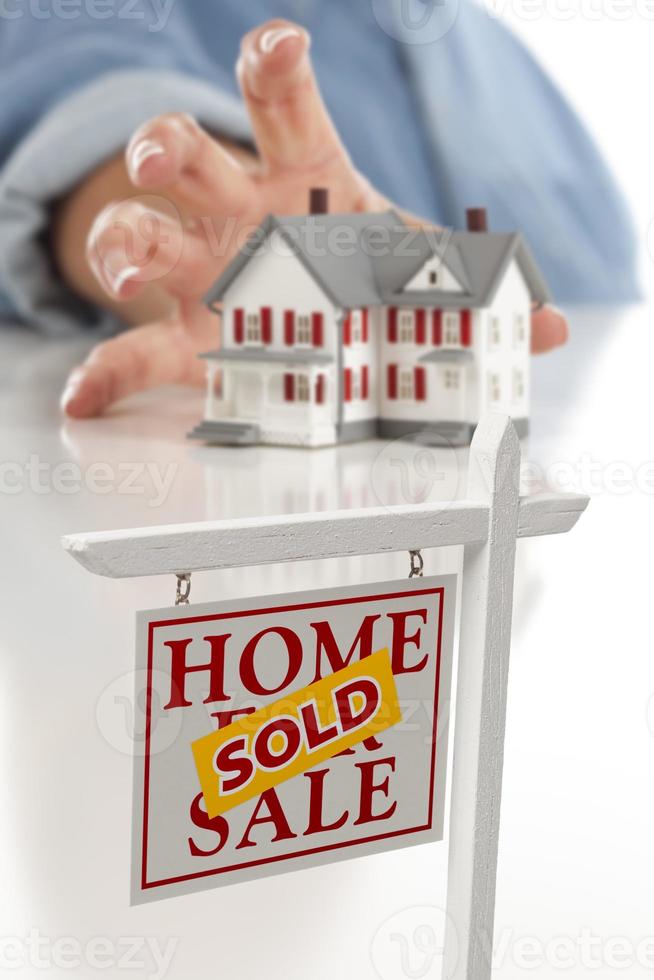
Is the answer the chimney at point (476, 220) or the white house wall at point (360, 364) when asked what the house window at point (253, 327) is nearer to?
the white house wall at point (360, 364)

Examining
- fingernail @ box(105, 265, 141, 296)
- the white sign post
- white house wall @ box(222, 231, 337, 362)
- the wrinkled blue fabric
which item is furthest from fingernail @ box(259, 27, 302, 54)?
the white sign post

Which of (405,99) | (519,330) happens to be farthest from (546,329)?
(405,99)

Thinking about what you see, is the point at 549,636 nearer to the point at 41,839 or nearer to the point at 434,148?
the point at 41,839

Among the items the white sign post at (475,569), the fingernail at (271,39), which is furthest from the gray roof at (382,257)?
the white sign post at (475,569)

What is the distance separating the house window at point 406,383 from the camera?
2.15 meters

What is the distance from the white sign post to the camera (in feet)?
1.84

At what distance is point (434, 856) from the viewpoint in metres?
0.80

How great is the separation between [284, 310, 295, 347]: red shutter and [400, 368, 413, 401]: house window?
0.55 feet

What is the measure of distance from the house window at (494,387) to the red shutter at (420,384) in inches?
3.7

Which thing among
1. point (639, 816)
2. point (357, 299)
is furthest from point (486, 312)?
point (639, 816)

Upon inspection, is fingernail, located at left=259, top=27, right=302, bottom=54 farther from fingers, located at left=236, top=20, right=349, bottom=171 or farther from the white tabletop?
the white tabletop

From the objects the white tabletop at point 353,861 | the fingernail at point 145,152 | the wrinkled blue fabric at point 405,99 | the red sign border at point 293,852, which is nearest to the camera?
the red sign border at point 293,852

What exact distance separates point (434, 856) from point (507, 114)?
3.12 metres

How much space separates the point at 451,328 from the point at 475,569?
5.05ft
